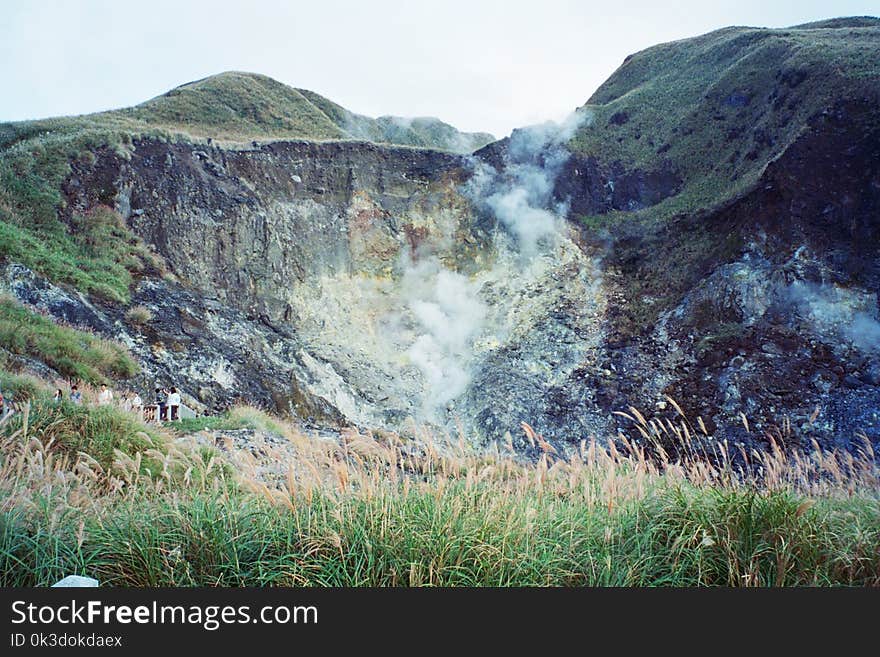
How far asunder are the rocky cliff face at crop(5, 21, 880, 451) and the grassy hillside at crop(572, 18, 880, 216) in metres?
0.14

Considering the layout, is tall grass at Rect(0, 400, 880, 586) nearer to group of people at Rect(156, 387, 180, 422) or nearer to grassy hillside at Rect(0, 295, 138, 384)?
group of people at Rect(156, 387, 180, 422)

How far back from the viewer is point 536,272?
2655 cm

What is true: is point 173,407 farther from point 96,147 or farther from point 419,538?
point 96,147

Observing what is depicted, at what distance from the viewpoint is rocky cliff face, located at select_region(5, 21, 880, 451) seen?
59.7 ft

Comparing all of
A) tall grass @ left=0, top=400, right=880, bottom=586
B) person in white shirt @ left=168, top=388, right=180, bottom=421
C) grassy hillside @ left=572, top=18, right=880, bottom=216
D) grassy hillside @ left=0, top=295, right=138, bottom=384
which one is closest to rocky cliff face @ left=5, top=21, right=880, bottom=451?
grassy hillside @ left=572, top=18, right=880, bottom=216

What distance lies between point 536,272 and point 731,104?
46.3 feet

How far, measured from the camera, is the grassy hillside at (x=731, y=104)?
25.4 metres

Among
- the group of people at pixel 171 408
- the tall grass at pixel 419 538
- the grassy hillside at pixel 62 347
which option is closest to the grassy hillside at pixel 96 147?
Result: the grassy hillside at pixel 62 347

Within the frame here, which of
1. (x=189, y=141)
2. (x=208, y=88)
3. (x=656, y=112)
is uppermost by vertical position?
(x=208, y=88)

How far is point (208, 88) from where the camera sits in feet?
123

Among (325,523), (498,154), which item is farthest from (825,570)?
(498,154)

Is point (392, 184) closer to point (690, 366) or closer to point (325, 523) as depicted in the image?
point (690, 366)

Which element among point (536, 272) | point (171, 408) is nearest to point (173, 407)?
point (171, 408)

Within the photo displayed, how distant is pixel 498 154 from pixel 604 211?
621 cm
